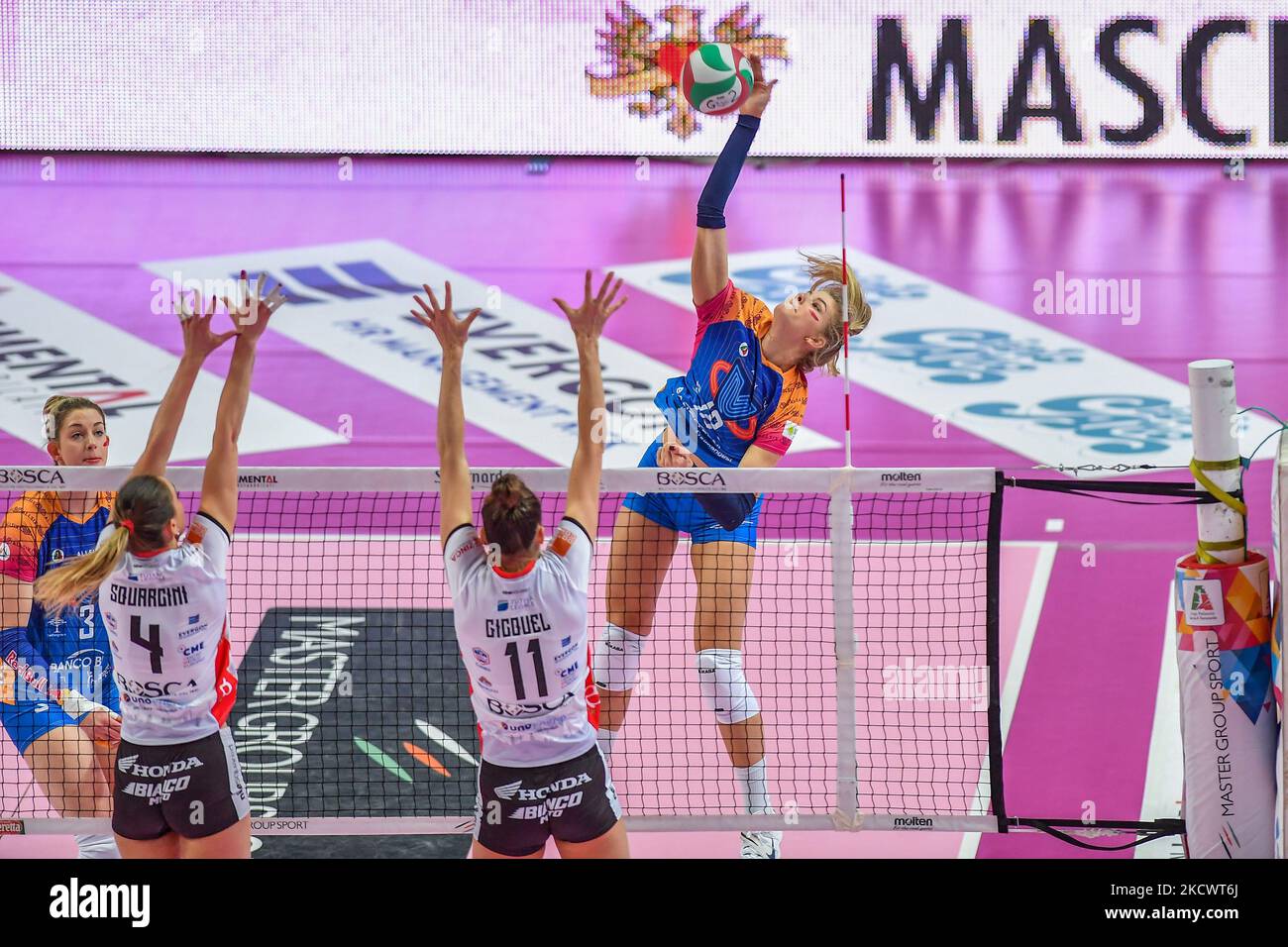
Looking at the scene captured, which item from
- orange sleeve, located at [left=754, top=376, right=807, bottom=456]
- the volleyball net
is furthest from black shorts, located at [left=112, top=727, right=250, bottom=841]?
orange sleeve, located at [left=754, top=376, right=807, bottom=456]

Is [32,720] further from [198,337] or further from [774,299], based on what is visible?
[774,299]

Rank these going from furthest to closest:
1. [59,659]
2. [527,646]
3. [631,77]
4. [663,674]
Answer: [631,77] < [663,674] < [59,659] < [527,646]

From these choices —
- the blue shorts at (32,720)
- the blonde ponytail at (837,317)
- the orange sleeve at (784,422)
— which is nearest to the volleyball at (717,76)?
the blonde ponytail at (837,317)

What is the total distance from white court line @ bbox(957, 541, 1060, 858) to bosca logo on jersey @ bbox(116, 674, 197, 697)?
314 cm

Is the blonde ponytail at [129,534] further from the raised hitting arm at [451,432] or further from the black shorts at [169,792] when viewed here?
the raised hitting arm at [451,432]

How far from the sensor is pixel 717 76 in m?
6.65

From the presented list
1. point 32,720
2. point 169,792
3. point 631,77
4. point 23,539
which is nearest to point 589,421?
point 169,792

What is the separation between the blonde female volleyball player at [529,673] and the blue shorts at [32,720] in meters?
1.94

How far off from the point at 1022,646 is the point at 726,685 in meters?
2.72

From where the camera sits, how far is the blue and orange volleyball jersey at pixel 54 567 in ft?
20.1

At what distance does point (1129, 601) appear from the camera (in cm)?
886

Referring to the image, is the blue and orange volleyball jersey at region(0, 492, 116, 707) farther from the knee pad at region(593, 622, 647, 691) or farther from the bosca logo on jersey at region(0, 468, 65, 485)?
the knee pad at region(593, 622, 647, 691)

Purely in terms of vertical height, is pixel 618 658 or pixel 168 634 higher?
pixel 168 634

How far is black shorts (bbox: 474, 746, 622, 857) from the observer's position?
193 inches
